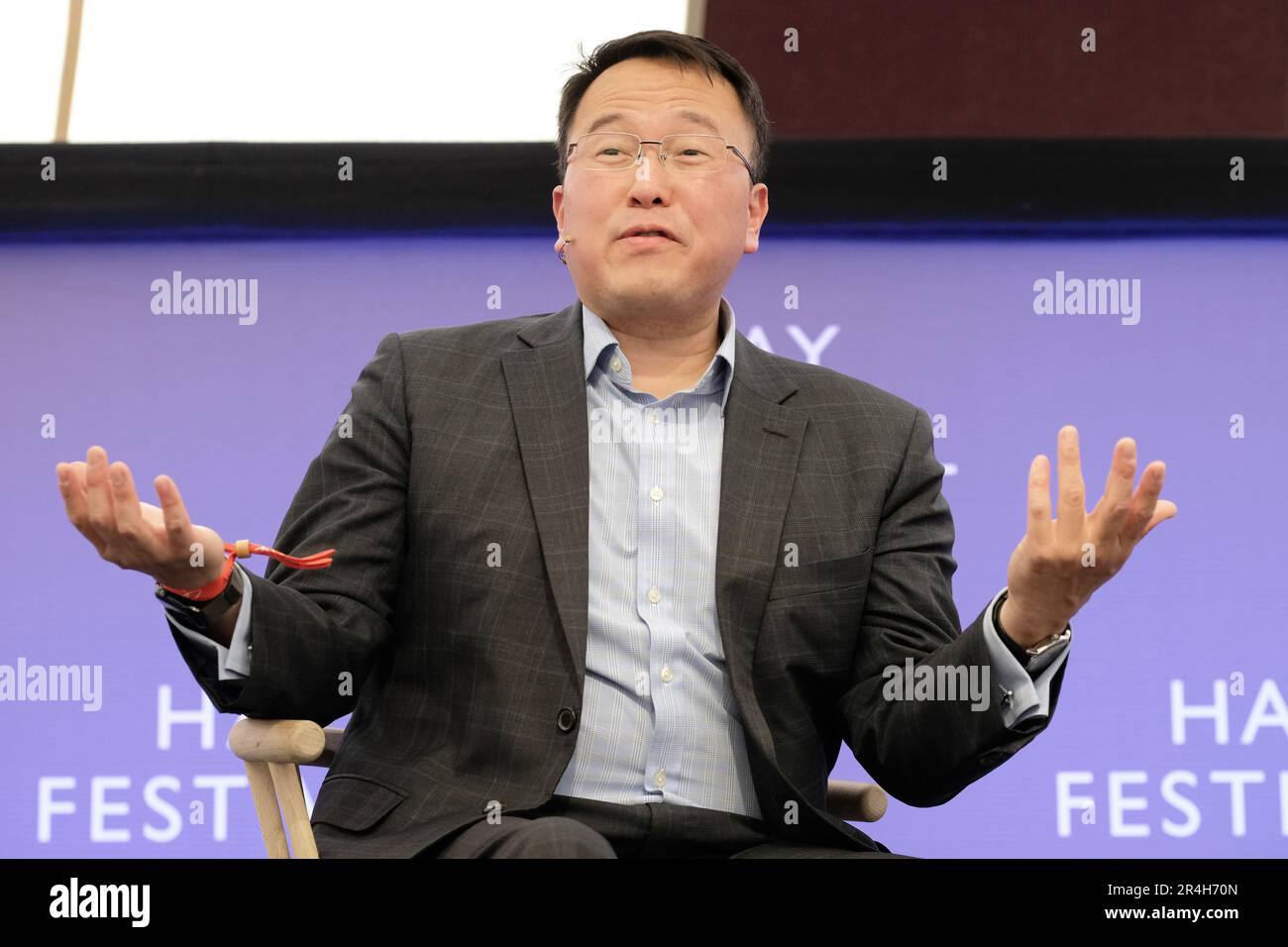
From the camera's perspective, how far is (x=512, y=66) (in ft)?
11.5

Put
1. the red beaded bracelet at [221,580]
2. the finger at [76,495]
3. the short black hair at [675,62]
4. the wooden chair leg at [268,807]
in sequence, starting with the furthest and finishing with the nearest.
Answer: the short black hair at [675,62] < the wooden chair leg at [268,807] < the red beaded bracelet at [221,580] < the finger at [76,495]

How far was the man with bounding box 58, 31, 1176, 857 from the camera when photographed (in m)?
1.89

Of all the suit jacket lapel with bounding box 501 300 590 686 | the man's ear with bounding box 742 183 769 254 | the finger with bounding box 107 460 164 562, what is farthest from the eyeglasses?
the finger with bounding box 107 460 164 562

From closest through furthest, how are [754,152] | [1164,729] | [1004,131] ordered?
[754,152], [1164,729], [1004,131]

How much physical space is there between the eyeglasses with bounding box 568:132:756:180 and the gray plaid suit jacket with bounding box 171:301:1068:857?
25 cm

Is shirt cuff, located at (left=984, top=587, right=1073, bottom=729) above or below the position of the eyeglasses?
below

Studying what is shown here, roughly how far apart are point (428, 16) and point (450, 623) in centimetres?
197

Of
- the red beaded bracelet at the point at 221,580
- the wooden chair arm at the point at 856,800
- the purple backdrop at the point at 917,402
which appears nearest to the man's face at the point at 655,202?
the red beaded bracelet at the point at 221,580

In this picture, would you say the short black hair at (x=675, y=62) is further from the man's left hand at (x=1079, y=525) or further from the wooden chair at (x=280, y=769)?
the wooden chair at (x=280, y=769)

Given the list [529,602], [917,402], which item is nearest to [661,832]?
[529,602]

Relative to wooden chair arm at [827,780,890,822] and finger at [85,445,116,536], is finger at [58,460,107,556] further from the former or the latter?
wooden chair arm at [827,780,890,822]

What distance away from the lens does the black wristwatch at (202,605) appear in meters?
1.80

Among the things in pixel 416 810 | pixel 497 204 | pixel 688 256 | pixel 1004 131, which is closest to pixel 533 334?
pixel 688 256

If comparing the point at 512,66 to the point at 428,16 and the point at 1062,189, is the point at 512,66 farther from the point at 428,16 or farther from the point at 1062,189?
the point at 1062,189
